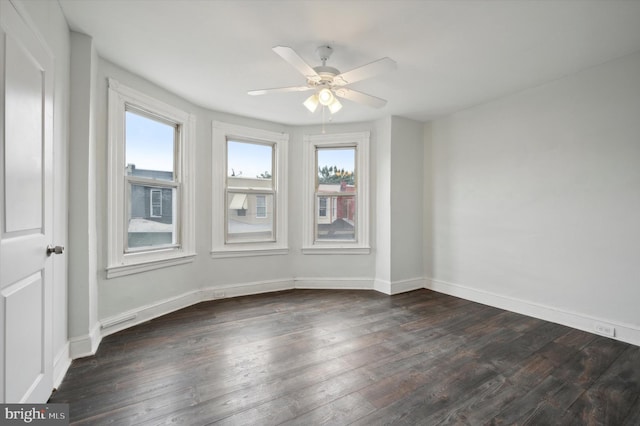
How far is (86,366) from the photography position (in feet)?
7.17

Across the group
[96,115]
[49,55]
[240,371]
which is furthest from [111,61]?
[240,371]

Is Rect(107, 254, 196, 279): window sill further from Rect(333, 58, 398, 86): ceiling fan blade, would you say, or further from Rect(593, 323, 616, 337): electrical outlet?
Rect(593, 323, 616, 337): electrical outlet

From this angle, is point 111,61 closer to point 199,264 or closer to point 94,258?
point 94,258

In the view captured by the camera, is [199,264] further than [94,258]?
Yes

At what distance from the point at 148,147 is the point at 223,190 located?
1.05 m

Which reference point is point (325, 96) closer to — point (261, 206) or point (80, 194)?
point (80, 194)

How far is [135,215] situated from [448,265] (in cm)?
406

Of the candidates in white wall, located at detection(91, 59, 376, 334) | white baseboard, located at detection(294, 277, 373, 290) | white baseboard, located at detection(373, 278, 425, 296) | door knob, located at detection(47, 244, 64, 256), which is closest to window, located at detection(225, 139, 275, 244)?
white wall, located at detection(91, 59, 376, 334)

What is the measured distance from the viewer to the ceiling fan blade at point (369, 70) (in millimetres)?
2008

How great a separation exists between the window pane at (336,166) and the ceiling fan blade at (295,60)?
2.23 m

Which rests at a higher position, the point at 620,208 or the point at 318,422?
the point at 620,208

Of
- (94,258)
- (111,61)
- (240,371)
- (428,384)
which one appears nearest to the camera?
(428,384)

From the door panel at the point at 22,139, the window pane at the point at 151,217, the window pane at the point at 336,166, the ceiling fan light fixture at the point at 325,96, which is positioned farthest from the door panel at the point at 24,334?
the window pane at the point at 336,166

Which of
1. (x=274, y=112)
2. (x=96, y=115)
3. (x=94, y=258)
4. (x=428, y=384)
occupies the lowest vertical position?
(x=428, y=384)
